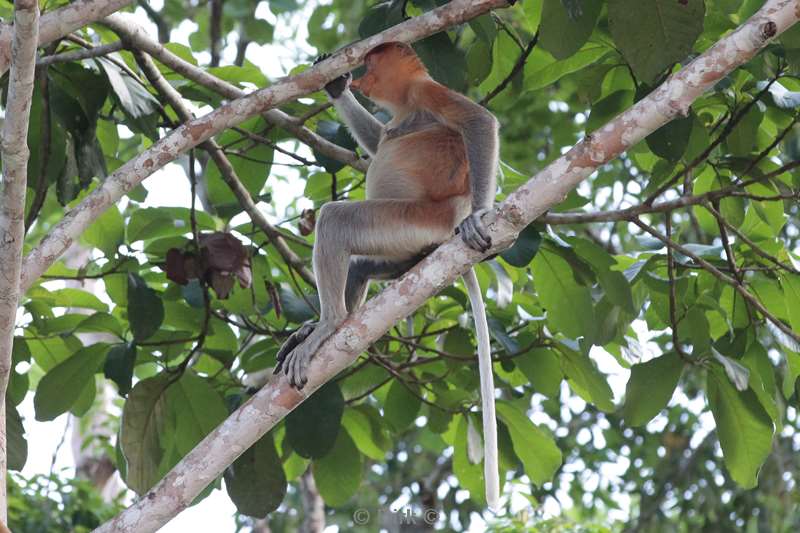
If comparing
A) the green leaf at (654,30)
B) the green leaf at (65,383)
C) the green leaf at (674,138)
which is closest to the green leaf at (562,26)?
the green leaf at (654,30)

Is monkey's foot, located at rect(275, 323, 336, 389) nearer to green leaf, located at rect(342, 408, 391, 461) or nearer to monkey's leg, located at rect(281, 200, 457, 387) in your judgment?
monkey's leg, located at rect(281, 200, 457, 387)

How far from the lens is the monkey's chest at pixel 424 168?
3045 millimetres

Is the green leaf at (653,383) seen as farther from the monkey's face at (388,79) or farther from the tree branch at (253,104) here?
the tree branch at (253,104)

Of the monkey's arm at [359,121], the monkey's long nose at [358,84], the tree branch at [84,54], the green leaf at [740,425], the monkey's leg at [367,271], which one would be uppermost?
the tree branch at [84,54]

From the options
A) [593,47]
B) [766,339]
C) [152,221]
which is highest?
[152,221]

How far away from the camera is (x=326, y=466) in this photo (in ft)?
11.4

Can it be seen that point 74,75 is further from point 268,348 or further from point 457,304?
point 457,304

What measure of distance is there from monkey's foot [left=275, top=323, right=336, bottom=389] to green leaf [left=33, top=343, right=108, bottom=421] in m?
0.70

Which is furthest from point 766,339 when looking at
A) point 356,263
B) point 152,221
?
point 152,221

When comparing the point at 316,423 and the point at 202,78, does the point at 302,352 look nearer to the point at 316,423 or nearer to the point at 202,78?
the point at 316,423

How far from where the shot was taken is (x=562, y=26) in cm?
263

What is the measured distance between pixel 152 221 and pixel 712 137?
1.77 m

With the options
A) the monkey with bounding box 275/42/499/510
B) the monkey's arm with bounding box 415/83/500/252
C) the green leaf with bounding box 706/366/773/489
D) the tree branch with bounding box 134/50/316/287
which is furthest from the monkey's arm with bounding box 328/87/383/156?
the green leaf with bounding box 706/366/773/489

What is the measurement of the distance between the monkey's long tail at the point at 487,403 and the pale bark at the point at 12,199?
3.20 feet
